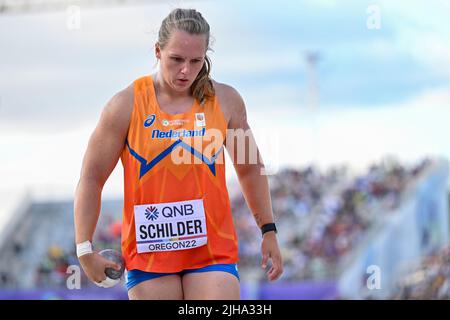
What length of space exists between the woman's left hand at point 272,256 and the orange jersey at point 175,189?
9.3 inches

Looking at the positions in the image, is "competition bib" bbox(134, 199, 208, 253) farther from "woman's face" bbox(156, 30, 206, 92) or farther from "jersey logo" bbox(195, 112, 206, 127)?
"woman's face" bbox(156, 30, 206, 92)

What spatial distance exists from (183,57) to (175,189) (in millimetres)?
634

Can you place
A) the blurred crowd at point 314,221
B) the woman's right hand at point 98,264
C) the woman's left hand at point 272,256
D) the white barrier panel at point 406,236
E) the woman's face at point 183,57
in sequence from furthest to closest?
the blurred crowd at point 314,221, the white barrier panel at point 406,236, the woman's left hand at point 272,256, the woman's right hand at point 98,264, the woman's face at point 183,57

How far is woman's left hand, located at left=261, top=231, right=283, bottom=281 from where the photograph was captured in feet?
14.2

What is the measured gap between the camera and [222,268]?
4098 mm

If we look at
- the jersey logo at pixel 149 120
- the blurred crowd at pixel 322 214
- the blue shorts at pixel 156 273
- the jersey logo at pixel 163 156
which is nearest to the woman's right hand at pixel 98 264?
the blue shorts at pixel 156 273

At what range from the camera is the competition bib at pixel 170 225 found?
4.12 meters

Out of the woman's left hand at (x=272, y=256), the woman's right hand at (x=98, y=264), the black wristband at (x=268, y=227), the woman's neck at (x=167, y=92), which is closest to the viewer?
the woman's right hand at (x=98, y=264)

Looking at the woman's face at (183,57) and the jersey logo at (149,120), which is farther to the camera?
the jersey logo at (149,120)

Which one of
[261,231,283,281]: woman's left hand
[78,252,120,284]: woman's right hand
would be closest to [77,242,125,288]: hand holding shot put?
[78,252,120,284]: woman's right hand

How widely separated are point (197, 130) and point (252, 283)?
13.6 meters

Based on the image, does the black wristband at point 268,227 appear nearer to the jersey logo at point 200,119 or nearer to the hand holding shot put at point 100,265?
the jersey logo at point 200,119
